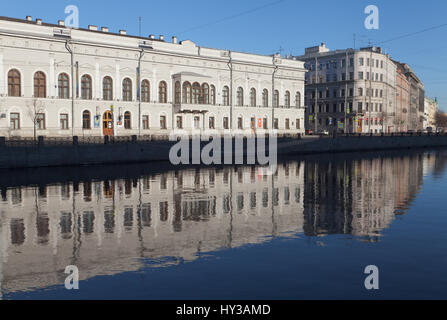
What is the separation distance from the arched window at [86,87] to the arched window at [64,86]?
1.67 m

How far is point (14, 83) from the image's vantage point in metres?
45.9

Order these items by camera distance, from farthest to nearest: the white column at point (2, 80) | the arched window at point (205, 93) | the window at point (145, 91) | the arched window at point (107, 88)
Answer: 1. the arched window at point (205, 93)
2. the window at point (145, 91)
3. the arched window at point (107, 88)
4. the white column at point (2, 80)

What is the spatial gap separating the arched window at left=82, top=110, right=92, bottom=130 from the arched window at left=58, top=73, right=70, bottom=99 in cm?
261

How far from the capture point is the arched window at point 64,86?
160 ft

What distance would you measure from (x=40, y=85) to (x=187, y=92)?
18175mm

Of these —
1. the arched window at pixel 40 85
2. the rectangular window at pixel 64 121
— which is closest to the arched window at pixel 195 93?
the rectangular window at pixel 64 121

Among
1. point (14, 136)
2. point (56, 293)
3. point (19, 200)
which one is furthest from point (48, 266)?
point (14, 136)

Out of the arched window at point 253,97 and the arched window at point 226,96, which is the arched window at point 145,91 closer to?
the arched window at point 226,96

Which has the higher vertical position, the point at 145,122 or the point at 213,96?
the point at 213,96

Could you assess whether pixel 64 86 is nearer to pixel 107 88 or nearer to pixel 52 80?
pixel 52 80

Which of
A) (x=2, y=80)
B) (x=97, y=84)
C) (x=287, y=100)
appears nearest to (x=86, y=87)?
(x=97, y=84)

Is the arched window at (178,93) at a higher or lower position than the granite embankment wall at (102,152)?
higher
